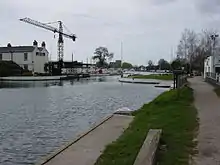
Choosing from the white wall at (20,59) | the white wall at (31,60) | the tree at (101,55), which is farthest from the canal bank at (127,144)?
the tree at (101,55)

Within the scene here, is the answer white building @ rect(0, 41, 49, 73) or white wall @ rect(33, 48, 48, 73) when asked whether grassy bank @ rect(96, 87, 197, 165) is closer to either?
white building @ rect(0, 41, 49, 73)

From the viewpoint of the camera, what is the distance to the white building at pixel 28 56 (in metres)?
104

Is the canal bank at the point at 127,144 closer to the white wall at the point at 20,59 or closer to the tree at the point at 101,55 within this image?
the white wall at the point at 20,59

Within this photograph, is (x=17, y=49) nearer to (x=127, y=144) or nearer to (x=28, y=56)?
(x=28, y=56)

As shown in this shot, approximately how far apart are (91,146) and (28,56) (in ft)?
313

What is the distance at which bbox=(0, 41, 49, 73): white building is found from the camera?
104 m

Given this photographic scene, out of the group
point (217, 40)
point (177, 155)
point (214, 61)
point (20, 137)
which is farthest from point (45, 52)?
point (177, 155)

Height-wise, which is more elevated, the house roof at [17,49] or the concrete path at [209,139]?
the house roof at [17,49]

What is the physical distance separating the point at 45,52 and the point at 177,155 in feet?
345

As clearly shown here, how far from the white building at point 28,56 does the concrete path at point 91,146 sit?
296 ft

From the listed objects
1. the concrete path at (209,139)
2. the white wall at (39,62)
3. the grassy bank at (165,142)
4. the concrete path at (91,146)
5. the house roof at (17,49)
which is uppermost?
the house roof at (17,49)

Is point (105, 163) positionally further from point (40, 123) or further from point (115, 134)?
point (40, 123)

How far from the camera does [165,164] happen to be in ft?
26.5

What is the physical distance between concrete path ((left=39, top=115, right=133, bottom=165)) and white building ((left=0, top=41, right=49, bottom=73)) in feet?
296
